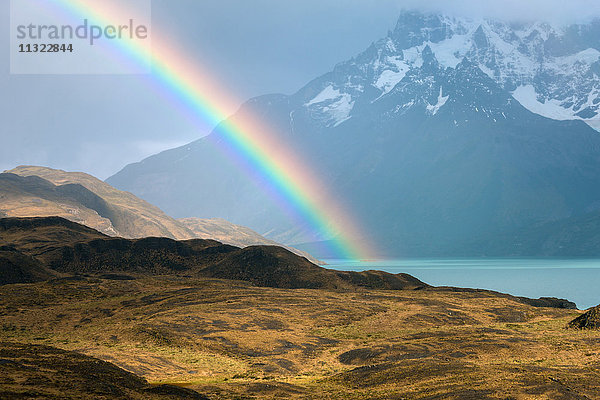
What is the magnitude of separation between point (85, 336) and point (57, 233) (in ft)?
403

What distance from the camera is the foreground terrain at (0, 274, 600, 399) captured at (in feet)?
176

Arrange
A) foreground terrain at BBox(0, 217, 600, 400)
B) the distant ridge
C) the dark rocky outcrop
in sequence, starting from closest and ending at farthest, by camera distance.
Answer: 1. foreground terrain at BBox(0, 217, 600, 400)
2. the dark rocky outcrop
3. the distant ridge

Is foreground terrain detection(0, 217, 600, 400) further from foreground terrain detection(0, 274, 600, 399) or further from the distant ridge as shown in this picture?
the distant ridge

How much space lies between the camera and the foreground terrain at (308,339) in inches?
2117

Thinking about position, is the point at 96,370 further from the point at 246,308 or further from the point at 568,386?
the point at 246,308

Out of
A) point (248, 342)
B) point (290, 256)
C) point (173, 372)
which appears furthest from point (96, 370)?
point (290, 256)

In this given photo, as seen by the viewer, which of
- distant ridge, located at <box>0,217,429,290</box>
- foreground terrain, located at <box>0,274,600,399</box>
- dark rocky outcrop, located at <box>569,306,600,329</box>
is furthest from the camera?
distant ridge, located at <box>0,217,429,290</box>

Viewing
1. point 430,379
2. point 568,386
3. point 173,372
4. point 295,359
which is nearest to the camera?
point 568,386

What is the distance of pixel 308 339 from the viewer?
87.4 meters

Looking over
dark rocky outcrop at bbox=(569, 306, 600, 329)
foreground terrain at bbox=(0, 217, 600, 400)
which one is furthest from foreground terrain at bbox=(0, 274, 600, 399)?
dark rocky outcrop at bbox=(569, 306, 600, 329)

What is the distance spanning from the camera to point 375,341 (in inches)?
3398

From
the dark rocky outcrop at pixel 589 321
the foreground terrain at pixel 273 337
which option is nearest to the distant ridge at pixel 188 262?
the foreground terrain at pixel 273 337

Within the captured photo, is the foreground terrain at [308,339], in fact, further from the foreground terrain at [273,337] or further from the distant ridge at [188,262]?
the distant ridge at [188,262]

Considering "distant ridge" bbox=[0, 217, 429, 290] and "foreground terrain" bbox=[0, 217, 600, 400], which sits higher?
"distant ridge" bbox=[0, 217, 429, 290]
